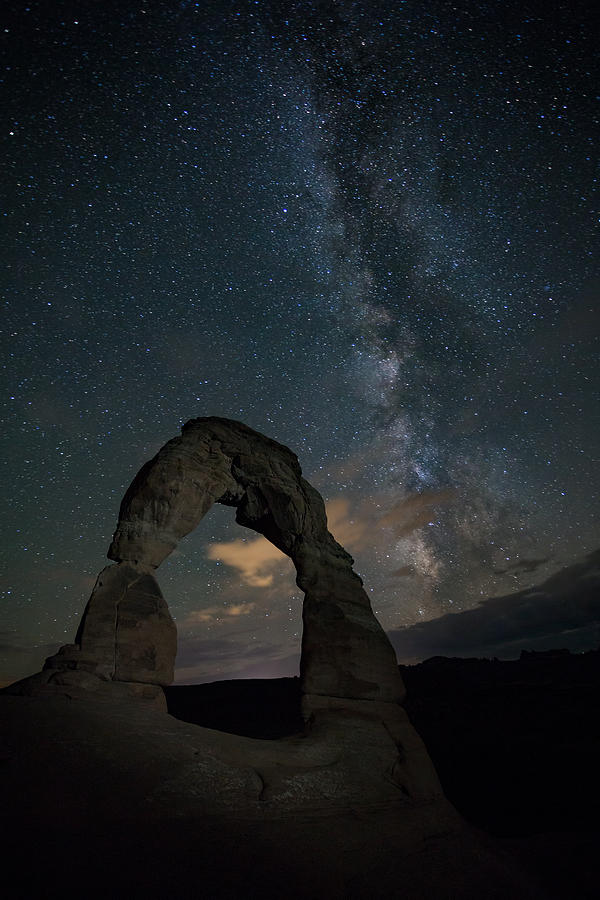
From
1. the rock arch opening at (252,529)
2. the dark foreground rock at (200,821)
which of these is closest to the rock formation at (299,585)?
the rock arch opening at (252,529)

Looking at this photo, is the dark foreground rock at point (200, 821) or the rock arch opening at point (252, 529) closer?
the dark foreground rock at point (200, 821)

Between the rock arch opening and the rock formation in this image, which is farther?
the rock arch opening

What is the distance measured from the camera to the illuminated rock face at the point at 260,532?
9.40 m

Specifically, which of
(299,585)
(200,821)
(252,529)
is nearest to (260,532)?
(252,529)

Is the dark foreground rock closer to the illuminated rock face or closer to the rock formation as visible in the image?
the rock formation

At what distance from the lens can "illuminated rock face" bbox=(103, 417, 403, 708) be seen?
940cm

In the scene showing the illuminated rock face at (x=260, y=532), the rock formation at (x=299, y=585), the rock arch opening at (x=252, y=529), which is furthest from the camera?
the illuminated rock face at (x=260, y=532)

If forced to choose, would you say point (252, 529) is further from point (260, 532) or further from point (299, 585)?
point (299, 585)

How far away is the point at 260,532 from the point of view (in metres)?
13.1

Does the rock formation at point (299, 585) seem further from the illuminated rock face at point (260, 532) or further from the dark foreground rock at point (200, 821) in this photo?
the dark foreground rock at point (200, 821)

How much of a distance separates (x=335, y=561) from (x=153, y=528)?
4948mm

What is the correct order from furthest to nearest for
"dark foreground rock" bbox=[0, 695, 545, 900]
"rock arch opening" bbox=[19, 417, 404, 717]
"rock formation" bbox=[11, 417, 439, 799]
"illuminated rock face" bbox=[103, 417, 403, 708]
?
"illuminated rock face" bbox=[103, 417, 403, 708] → "rock arch opening" bbox=[19, 417, 404, 717] → "rock formation" bbox=[11, 417, 439, 799] → "dark foreground rock" bbox=[0, 695, 545, 900]

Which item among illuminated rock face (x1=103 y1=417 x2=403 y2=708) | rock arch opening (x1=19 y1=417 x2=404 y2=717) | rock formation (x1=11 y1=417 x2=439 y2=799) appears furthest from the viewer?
illuminated rock face (x1=103 y1=417 x2=403 y2=708)

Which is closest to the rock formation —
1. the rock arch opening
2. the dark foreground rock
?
the rock arch opening
